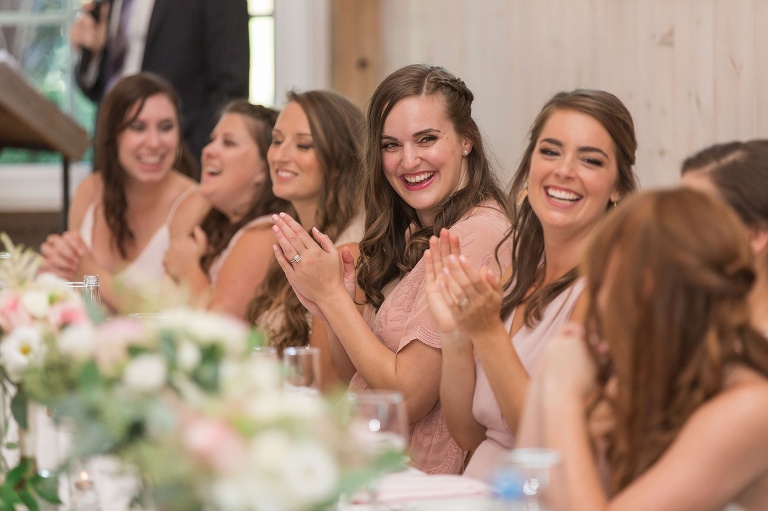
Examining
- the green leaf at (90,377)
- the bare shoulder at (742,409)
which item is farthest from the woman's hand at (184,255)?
the green leaf at (90,377)

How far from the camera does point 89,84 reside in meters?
5.21

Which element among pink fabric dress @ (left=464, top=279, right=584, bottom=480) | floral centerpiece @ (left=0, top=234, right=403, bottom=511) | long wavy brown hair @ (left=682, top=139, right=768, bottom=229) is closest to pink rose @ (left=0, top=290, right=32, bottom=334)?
floral centerpiece @ (left=0, top=234, right=403, bottom=511)

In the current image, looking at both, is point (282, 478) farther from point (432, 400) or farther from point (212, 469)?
point (432, 400)

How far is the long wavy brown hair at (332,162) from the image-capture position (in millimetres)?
3334

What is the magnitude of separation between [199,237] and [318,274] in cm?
127

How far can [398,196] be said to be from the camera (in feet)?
9.72

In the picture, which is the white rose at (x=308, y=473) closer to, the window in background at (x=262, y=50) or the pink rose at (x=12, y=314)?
the pink rose at (x=12, y=314)

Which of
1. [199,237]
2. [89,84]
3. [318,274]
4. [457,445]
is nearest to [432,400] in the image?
[457,445]

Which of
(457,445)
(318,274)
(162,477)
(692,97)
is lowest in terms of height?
(457,445)

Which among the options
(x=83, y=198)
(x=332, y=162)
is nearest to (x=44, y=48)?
(x=83, y=198)

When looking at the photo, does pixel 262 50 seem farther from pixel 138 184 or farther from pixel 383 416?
pixel 383 416

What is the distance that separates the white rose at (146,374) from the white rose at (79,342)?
4.0 inches

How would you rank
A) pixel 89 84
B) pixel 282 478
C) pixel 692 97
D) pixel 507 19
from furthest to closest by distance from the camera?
pixel 89 84 < pixel 507 19 < pixel 692 97 < pixel 282 478

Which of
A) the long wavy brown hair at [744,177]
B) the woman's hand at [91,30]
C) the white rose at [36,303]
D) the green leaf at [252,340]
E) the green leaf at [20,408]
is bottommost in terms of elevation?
the green leaf at [20,408]
